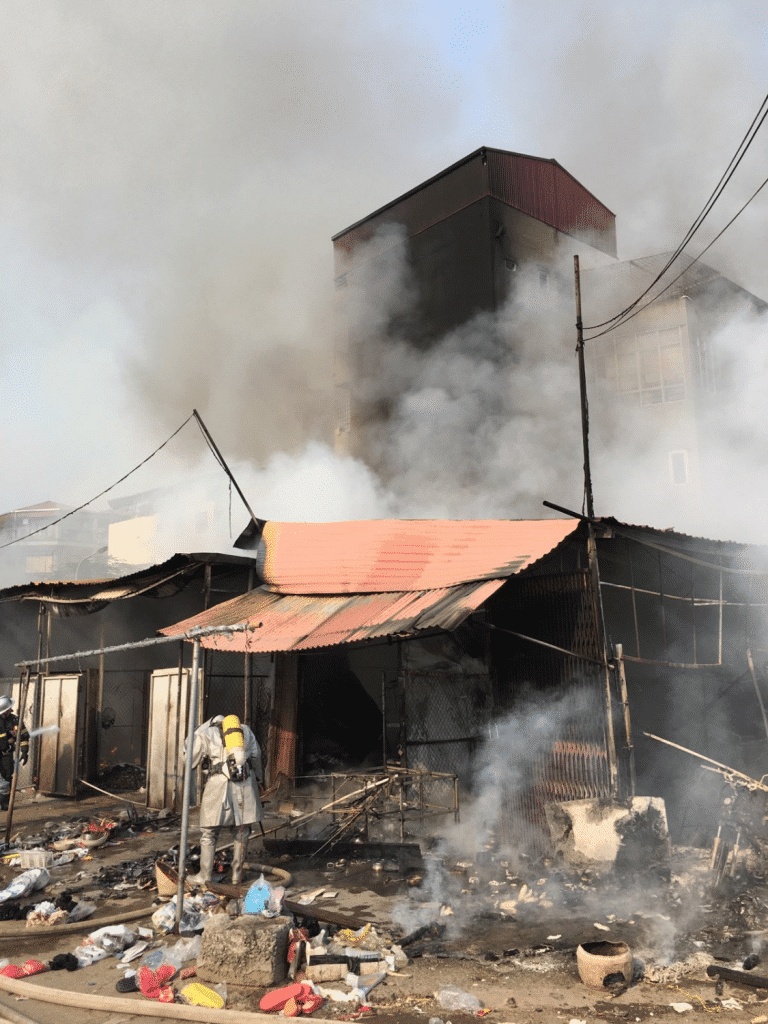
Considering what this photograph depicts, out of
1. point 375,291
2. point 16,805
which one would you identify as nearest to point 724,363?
point 375,291

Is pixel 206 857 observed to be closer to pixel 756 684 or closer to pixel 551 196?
pixel 756 684

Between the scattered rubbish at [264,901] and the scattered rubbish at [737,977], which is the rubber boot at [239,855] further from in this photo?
the scattered rubbish at [737,977]

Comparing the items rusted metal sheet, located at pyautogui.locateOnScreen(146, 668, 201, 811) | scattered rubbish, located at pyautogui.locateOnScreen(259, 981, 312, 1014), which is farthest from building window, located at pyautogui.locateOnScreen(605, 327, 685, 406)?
scattered rubbish, located at pyautogui.locateOnScreen(259, 981, 312, 1014)

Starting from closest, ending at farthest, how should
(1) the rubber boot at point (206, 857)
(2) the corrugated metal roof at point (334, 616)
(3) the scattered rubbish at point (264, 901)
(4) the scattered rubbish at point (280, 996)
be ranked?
(4) the scattered rubbish at point (280, 996)
(3) the scattered rubbish at point (264, 901)
(1) the rubber boot at point (206, 857)
(2) the corrugated metal roof at point (334, 616)

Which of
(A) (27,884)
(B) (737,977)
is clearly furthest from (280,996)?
(A) (27,884)

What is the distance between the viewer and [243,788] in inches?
267

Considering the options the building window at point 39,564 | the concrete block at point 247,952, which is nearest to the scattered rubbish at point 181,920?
the concrete block at point 247,952

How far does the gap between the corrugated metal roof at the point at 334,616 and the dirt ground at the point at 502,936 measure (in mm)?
2262

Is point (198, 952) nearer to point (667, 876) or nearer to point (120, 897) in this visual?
point (120, 897)

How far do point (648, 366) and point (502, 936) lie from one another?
22202 millimetres

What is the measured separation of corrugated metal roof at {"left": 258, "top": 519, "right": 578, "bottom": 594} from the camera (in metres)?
8.43

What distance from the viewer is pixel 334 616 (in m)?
8.98

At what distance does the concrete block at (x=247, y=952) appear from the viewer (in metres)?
4.61

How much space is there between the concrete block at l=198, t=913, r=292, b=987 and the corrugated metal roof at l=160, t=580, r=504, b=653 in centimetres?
279
